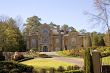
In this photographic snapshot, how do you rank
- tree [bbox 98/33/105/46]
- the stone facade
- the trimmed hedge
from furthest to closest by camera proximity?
the stone facade < tree [bbox 98/33/105/46] < the trimmed hedge

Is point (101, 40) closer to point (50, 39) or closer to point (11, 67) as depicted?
point (50, 39)

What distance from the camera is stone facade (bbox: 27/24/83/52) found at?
92938 mm

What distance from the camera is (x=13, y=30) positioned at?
78688mm

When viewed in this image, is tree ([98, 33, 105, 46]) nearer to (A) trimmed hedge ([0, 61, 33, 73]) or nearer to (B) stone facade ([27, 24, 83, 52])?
(B) stone facade ([27, 24, 83, 52])

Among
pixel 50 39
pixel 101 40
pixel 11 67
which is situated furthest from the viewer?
pixel 50 39

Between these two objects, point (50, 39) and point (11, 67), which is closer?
point (11, 67)

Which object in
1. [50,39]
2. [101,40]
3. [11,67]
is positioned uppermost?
[50,39]

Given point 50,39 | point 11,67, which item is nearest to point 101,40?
point 50,39

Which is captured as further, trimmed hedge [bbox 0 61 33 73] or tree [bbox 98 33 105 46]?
tree [bbox 98 33 105 46]

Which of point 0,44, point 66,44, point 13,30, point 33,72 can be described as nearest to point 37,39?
point 66,44

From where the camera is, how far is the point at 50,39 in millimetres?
93938

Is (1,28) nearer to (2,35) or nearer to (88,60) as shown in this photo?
(2,35)

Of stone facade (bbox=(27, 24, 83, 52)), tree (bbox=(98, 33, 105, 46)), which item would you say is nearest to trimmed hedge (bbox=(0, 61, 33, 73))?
tree (bbox=(98, 33, 105, 46))

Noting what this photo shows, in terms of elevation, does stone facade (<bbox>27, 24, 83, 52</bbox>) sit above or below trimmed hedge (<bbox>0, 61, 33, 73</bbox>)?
above
